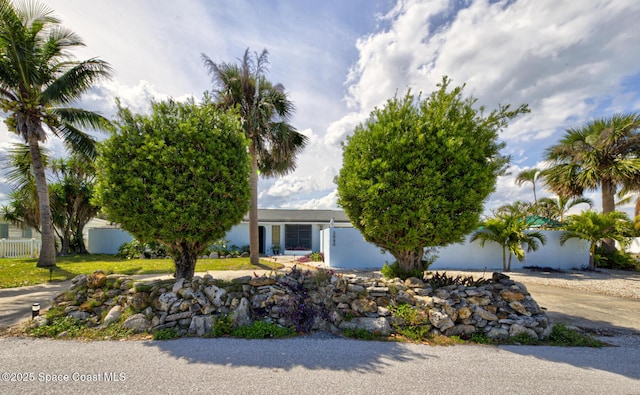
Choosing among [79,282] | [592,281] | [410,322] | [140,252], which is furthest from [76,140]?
[592,281]

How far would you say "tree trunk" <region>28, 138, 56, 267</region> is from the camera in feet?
32.6

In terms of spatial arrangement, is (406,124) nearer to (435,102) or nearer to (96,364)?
(435,102)

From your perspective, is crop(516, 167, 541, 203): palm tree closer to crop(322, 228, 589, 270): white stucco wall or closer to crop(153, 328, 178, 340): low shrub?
crop(322, 228, 589, 270): white stucco wall

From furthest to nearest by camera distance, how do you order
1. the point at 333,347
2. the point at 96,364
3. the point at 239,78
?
the point at 239,78, the point at 333,347, the point at 96,364

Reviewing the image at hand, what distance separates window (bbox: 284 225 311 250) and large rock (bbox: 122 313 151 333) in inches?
565

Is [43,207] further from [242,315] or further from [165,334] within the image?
[242,315]

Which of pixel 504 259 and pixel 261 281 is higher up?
pixel 261 281

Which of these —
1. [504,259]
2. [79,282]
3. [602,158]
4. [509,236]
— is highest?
[602,158]

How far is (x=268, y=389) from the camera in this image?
8.82ft

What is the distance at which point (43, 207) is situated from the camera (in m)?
10.2

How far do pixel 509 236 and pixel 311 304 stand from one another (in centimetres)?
1049

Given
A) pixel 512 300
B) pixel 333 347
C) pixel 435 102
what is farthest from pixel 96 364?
pixel 435 102

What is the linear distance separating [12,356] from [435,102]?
7.43 m

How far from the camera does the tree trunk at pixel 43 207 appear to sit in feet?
32.6
